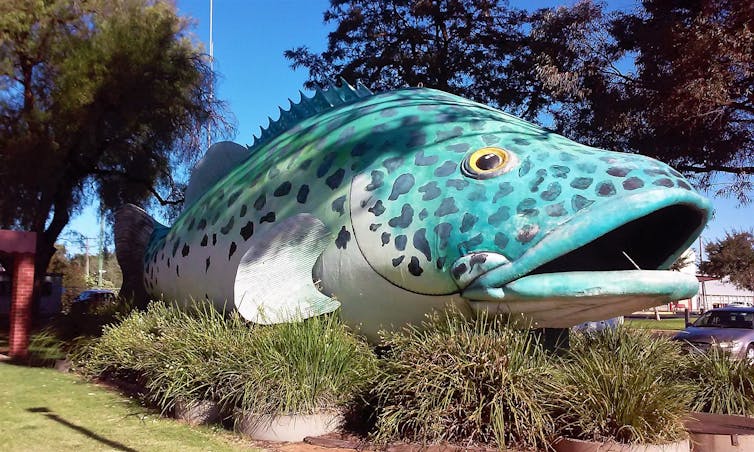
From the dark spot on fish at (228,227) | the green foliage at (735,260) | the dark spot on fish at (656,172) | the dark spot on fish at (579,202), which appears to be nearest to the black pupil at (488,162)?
the dark spot on fish at (579,202)

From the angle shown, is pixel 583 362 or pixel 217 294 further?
pixel 217 294

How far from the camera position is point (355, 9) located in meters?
17.5

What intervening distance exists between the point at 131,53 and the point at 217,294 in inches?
335

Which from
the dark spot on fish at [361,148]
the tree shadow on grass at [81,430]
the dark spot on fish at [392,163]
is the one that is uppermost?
the dark spot on fish at [361,148]

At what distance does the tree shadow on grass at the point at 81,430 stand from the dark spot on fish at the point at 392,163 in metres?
3.26

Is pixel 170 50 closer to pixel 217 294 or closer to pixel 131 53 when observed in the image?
pixel 131 53

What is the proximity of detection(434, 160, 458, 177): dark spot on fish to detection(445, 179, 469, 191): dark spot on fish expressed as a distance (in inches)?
4.4

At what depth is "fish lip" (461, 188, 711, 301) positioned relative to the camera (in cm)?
490

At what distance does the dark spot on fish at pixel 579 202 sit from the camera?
16.9 ft

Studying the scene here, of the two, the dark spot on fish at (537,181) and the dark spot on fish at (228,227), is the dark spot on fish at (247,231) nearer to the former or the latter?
the dark spot on fish at (228,227)

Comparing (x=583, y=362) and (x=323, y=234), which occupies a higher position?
(x=323, y=234)

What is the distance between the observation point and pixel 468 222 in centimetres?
555

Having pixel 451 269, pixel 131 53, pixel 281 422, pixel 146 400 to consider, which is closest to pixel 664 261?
pixel 451 269

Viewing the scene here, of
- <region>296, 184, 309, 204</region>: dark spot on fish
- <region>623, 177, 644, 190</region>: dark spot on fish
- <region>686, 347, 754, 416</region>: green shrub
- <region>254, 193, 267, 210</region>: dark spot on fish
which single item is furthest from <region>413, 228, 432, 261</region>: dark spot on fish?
<region>686, 347, 754, 416</region>: green shrub
